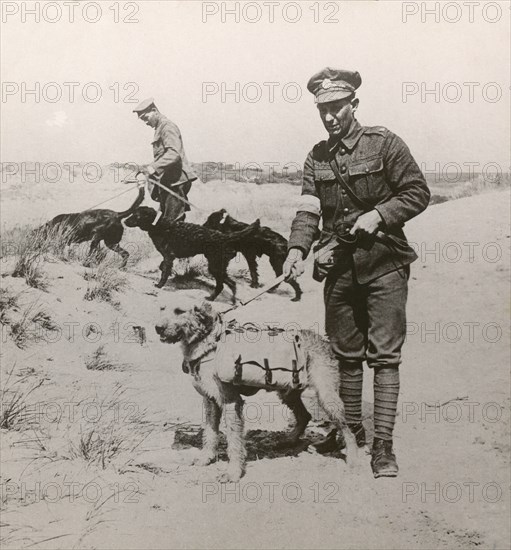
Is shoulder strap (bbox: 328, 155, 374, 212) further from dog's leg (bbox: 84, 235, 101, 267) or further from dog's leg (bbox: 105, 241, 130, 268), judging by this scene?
dog's leg (bbox: 84, 235, 101, 267)

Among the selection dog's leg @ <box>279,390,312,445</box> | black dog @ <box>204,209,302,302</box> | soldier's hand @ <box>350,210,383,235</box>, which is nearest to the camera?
soldier's hand @ <box>350,210,383,235</box>

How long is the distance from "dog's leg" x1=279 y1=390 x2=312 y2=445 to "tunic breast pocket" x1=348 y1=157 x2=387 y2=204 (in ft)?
4.52

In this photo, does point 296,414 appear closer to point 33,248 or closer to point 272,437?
point 272,437

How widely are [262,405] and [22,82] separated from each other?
2.76 metres

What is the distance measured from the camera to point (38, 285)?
488cm

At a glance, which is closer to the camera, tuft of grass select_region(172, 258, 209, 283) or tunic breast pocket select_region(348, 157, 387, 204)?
tunic breast pocket select_region(348, 157, 387, 204)

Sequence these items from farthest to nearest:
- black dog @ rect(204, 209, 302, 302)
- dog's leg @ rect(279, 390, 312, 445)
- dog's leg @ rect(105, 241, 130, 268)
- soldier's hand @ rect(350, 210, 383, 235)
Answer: dog's leg @ rect(105, 241, 130, 268), black dog @ rect(204, 209, 302, 302), dog's leg @ rect(279, 390, 312, 445), soldier's hand @ rect(350, 210, 383, 235)

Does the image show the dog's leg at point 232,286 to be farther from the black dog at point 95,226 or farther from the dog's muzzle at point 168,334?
the black dog at point 95,226

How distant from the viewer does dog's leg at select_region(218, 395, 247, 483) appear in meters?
4.65

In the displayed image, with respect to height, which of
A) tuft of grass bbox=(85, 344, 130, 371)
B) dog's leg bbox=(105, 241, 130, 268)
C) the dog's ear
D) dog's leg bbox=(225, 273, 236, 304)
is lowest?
tuft of grass bbox=(85, 344, 130, 371)

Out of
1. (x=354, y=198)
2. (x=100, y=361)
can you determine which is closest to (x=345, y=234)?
(x=354, y=198)

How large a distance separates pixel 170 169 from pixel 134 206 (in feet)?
1.16

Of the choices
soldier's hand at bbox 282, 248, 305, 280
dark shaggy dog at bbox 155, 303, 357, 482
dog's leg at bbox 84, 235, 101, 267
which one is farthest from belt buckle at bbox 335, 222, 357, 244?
dog's leg at bbox 84, 235, 101, 267

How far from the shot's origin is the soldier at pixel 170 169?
4828mm
